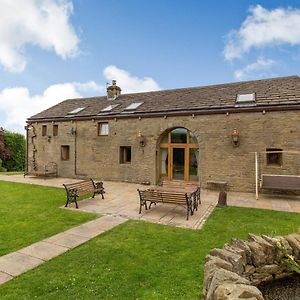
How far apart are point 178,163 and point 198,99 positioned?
4.36m

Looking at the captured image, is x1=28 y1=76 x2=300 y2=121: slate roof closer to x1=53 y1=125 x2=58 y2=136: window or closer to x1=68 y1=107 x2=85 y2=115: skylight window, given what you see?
x1=68 y1=107 x2=85 y2=115: skylight window

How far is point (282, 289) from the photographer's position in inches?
160

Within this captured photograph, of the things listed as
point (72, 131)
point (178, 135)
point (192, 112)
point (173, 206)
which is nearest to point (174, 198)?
point (173, 206)

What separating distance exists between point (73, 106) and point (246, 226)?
58.5 ft

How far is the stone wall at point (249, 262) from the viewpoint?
10.1 ft

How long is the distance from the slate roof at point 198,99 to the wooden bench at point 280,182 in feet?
12.3

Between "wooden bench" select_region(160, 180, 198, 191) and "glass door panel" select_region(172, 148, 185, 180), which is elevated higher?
"glass door panel" select_region(172, 148, 185, 180)

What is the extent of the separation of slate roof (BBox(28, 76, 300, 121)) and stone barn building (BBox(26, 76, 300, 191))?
0.05 m

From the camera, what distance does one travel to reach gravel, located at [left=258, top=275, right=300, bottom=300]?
3822 mm

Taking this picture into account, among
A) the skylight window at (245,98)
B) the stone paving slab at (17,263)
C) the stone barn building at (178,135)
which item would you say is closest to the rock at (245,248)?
the stone paving slab at (17,263)

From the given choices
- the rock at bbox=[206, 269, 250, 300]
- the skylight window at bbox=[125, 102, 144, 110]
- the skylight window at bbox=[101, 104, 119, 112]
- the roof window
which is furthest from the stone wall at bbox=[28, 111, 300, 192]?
the rock at bbox=[206, 269, 250, 300]

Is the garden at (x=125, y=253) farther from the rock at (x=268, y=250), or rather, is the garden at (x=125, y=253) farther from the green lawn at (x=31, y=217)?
the rock at (x=268, y=250)

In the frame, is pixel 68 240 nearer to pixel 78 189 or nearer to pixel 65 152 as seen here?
pixel 78 189

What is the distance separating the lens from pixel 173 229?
6680 millimetres
